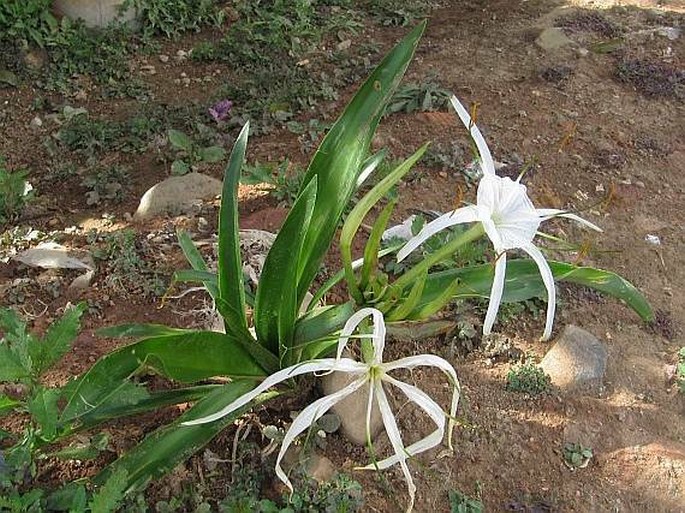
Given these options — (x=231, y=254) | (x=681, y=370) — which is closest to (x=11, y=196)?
(x=231, y=254)

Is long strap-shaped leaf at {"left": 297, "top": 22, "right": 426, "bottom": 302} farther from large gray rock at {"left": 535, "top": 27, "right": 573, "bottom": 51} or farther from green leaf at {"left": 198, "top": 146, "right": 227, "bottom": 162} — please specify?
large gray rock at {"left": 535, "top": 27, "right": 573, "bottom": 51}

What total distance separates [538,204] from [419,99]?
74cm

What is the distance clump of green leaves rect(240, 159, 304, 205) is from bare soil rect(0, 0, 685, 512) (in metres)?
0.06

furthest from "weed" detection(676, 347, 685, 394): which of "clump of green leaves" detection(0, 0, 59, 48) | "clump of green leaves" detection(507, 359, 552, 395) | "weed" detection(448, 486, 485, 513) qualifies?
"clump of green leaves" detection(0, 0, 59, 48)

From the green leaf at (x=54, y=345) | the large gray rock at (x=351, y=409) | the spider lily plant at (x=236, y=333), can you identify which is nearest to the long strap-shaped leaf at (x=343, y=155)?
the spider lily plant at (x=236, y=333)

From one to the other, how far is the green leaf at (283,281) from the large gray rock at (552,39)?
2.68 m

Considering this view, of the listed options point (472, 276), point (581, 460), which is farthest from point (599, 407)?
point (472, 276)

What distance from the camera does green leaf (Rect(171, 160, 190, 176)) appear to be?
9.73 ft

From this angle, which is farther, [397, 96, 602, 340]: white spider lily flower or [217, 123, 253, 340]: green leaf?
[217, 123, 253, 340]: green leaf

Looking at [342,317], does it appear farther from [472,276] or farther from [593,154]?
[593,154]

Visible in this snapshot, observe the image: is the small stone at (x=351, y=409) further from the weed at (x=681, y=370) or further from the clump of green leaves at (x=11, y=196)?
the clump of green leaves at (x=11, y=196)

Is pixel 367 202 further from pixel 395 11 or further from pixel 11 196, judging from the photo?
pixel 395 11

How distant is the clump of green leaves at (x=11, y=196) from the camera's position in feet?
8.96

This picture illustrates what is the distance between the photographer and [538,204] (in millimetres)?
2918
